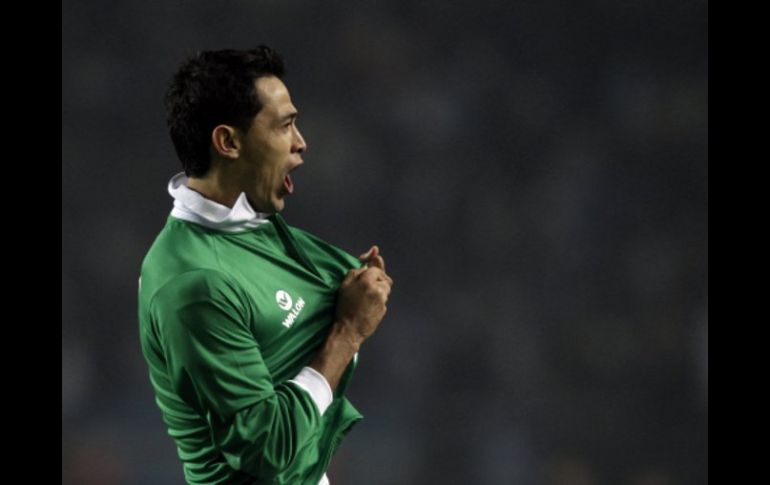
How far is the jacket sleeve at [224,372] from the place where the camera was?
169 centimetres

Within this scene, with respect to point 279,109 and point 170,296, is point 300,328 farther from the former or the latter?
point 279,109

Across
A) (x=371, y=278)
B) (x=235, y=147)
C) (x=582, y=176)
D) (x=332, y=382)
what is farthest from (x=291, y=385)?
(x=582, y=176)

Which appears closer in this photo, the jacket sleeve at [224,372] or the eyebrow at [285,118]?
the jacket sleeve at [224,372]

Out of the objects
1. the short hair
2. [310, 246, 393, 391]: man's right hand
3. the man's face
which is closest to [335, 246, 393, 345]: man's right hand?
[310, 246, 393, 391]: man's right hand

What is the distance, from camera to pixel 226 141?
179 cm

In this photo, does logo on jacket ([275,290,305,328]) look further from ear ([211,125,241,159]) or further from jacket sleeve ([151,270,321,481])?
ear ([211,125,241,159])

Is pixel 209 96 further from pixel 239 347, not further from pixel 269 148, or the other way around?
pixel 239 347

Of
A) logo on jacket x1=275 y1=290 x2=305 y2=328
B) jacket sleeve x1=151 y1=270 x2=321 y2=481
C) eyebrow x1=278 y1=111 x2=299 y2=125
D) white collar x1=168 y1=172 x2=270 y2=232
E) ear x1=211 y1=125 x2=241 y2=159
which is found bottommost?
jacket sleeve x1=151 y1=270 x2=321 y2=481

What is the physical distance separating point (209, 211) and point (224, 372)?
10.1 inches

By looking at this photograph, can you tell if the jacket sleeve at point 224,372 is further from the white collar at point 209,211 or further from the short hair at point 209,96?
the short hair at point 209,96

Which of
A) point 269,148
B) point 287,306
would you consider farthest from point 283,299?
point 269,148

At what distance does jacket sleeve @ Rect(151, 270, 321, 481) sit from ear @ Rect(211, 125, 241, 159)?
19 cm

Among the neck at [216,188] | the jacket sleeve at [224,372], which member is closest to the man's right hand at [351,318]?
the jacket sleeve at [224,372]

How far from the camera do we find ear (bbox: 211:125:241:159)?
178 centimetres
